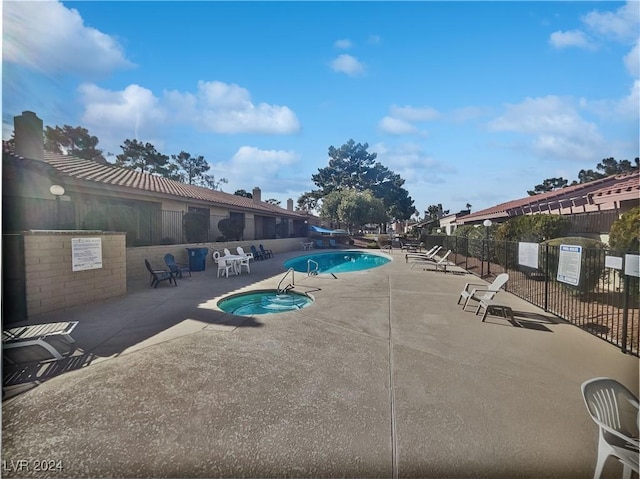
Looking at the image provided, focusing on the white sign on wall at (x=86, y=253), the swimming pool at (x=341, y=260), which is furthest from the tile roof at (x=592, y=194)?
the white sign on wall at (x=86, y=253)

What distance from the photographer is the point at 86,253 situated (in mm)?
7102

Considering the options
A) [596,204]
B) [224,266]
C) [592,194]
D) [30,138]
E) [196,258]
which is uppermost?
[30,138]

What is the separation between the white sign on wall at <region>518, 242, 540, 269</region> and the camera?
781 centimetres

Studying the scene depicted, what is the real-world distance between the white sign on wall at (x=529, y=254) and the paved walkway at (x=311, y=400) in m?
2.34

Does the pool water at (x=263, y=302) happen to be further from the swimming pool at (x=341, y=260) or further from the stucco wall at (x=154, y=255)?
the swimming pool at (x=341, y=260)

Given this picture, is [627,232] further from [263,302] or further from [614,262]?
[263,302]

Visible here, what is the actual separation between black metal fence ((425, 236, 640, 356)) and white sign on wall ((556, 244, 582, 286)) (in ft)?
0.22

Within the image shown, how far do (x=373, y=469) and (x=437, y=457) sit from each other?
578 millimetres

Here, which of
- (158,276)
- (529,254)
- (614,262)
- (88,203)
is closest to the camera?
(614,262)

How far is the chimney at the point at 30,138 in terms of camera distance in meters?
7.43

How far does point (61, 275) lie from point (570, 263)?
1119 cm

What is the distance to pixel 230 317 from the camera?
6.10m

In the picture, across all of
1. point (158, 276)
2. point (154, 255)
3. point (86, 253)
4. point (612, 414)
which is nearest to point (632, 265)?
point (612, 414)

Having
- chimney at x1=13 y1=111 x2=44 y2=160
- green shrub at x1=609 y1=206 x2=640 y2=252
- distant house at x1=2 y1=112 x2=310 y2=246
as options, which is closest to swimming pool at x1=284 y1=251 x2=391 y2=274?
distant house at x1=2 y1=112 x2=310 y2=246
